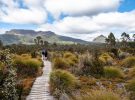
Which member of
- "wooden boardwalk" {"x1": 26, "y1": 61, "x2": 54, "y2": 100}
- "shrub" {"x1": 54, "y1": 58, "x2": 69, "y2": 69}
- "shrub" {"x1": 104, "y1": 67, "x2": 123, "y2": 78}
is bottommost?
"wooden boardwalk" {"x1": 26, "y1": 61, "x2": 54, "y2": 100}

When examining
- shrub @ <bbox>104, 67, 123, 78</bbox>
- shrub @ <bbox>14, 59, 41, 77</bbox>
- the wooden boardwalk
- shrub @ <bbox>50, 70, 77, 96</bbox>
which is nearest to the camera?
the wooden boardwalk

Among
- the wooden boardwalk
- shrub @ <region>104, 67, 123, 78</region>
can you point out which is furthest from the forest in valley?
the wooden boardwalk

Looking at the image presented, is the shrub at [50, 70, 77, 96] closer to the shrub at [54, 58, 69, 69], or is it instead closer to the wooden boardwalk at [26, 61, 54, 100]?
the wooden boardwalk at [26, 61, 54, 100]

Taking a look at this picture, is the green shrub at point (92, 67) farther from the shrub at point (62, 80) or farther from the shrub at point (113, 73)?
the shrub at point (62, 80)

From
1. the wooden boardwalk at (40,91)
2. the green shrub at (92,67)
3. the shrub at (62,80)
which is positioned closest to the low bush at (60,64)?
the green shrub at (92,67)

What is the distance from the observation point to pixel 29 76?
22500mm

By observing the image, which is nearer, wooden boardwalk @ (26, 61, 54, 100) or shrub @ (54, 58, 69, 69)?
wooden boardwalk @ (26, 61, 54, 100)

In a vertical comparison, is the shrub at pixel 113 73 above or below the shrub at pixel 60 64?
below

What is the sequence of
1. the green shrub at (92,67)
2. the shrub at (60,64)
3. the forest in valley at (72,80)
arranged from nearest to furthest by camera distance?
1. the forest in valley at (72,80)
2. the green shrub at (92,67)
3. the shrub at (60,64)

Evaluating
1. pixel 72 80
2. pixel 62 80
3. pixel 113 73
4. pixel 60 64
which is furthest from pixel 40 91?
pixel 60 64

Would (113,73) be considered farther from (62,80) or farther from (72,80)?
(62,80)

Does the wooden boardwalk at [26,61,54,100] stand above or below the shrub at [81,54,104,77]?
below

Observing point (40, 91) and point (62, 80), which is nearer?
point (40, 91)

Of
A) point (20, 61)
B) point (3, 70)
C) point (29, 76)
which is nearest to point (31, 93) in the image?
point (3, 70)
